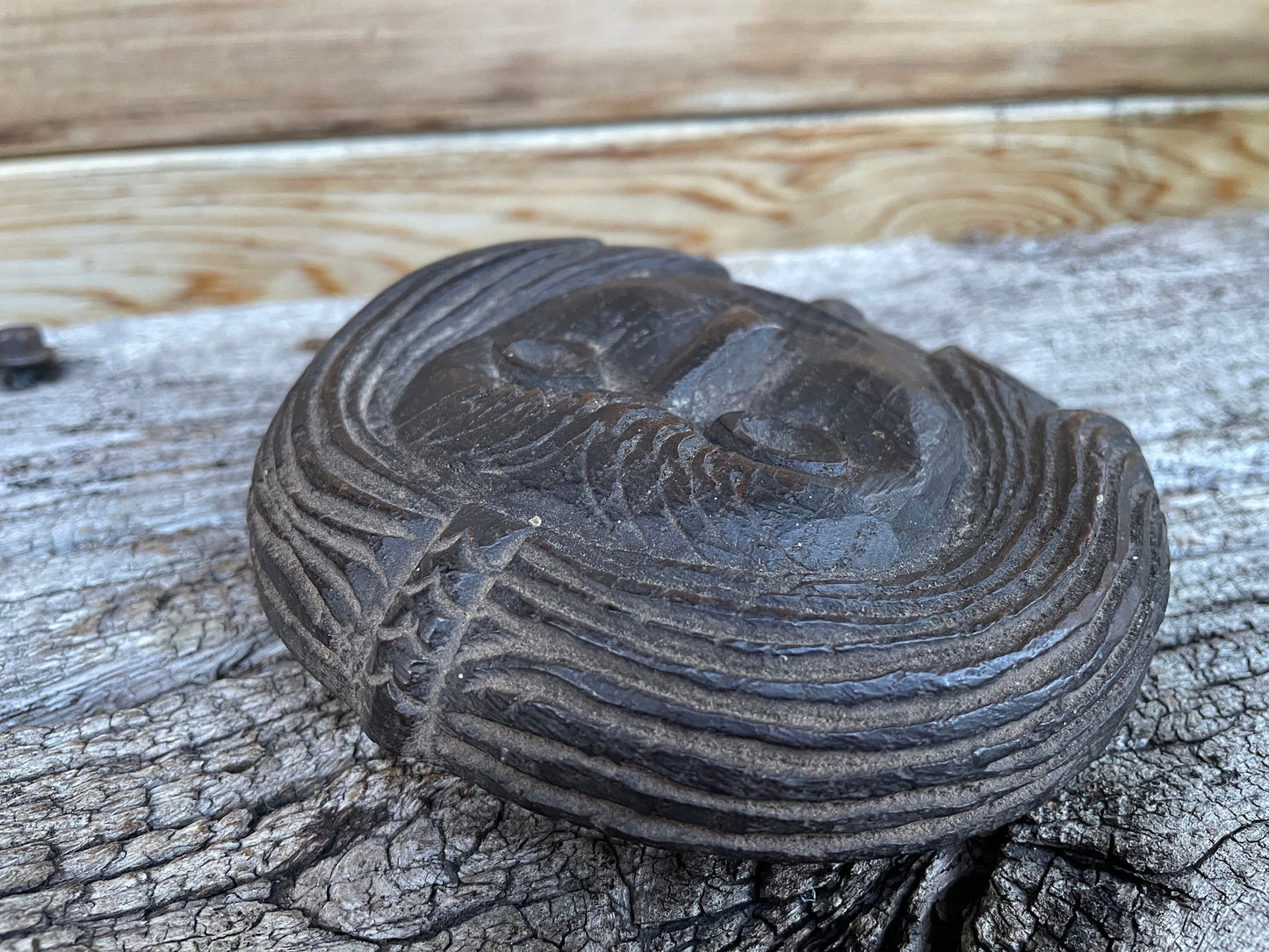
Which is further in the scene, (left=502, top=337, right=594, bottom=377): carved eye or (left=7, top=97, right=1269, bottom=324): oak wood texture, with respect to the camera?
(left=7, top=97, right=1269, bottom=324): oak wood texture

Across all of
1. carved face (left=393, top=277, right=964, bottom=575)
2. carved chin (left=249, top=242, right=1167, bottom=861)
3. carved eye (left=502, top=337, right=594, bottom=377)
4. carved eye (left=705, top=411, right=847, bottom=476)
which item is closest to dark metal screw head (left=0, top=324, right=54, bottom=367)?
carved chin (left=249, top=242, right=1167, bottom=861)

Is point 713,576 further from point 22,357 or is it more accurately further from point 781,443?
point 22,357

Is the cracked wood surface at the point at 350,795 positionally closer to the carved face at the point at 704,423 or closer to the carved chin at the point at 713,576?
the carved chin at the point at 713,576

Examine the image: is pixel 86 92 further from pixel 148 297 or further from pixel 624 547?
pixel 624 547

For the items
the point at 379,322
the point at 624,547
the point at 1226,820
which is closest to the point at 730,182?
the point at 379,322

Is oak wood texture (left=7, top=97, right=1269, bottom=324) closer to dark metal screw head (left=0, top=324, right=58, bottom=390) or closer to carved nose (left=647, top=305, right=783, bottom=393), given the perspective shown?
dark metal screw head (left=0, top=324, right=58, bottom=390)

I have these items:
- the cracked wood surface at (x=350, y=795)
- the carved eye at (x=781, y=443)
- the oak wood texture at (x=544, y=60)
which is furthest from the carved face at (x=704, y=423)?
the oak wood texture at (x=544, y=60)

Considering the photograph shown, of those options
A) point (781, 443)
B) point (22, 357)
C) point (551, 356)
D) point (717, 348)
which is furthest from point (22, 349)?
point (781, 443)
